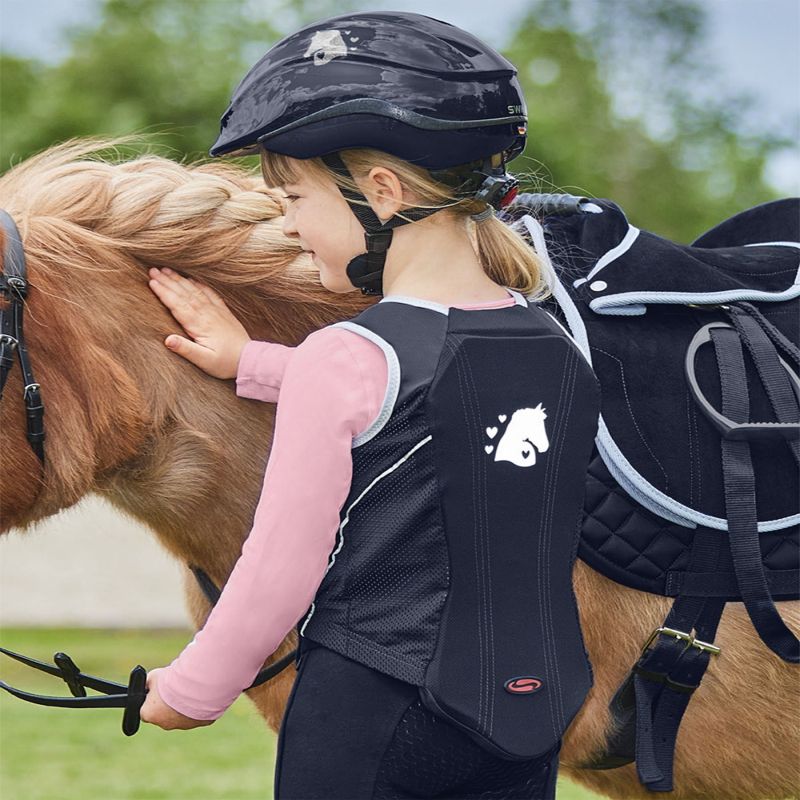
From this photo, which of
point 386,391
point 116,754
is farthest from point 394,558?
point 116,754

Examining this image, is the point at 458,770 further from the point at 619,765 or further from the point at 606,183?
the point at 606,183

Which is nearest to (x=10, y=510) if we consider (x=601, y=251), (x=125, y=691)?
(x=125, y=691)

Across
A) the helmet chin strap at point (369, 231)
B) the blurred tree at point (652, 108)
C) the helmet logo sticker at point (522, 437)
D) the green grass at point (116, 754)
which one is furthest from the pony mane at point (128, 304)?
the blurred tree at point (652, 108)

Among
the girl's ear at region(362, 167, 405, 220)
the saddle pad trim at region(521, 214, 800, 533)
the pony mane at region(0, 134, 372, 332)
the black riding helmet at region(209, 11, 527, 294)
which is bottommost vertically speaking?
the saddle pad trim at region(521, 214, 800, 533)

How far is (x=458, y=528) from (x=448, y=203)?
0.52 meters

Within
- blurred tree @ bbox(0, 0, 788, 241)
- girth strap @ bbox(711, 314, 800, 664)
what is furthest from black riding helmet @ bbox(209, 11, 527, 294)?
blurred tree @ bbox(0, 0, 788, 241)

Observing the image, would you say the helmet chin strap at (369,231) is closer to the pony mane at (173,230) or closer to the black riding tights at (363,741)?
the pony mane at (173,230)

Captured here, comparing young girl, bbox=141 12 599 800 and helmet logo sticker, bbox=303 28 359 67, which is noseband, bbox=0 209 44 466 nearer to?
young girl, bbox=141 12 599 800

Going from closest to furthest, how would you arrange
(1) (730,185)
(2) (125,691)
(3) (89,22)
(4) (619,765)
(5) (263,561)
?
(5) (263,561), (2) (125,691), (4) (619,765), (3) (89,22), (1) (730,185)

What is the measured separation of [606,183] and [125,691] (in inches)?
786

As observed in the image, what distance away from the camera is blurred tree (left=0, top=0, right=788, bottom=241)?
1612 centimetres

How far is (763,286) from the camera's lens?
94.7 inches

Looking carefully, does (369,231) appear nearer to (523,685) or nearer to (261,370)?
(261,370)

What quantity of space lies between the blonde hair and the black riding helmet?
0.05 feet
